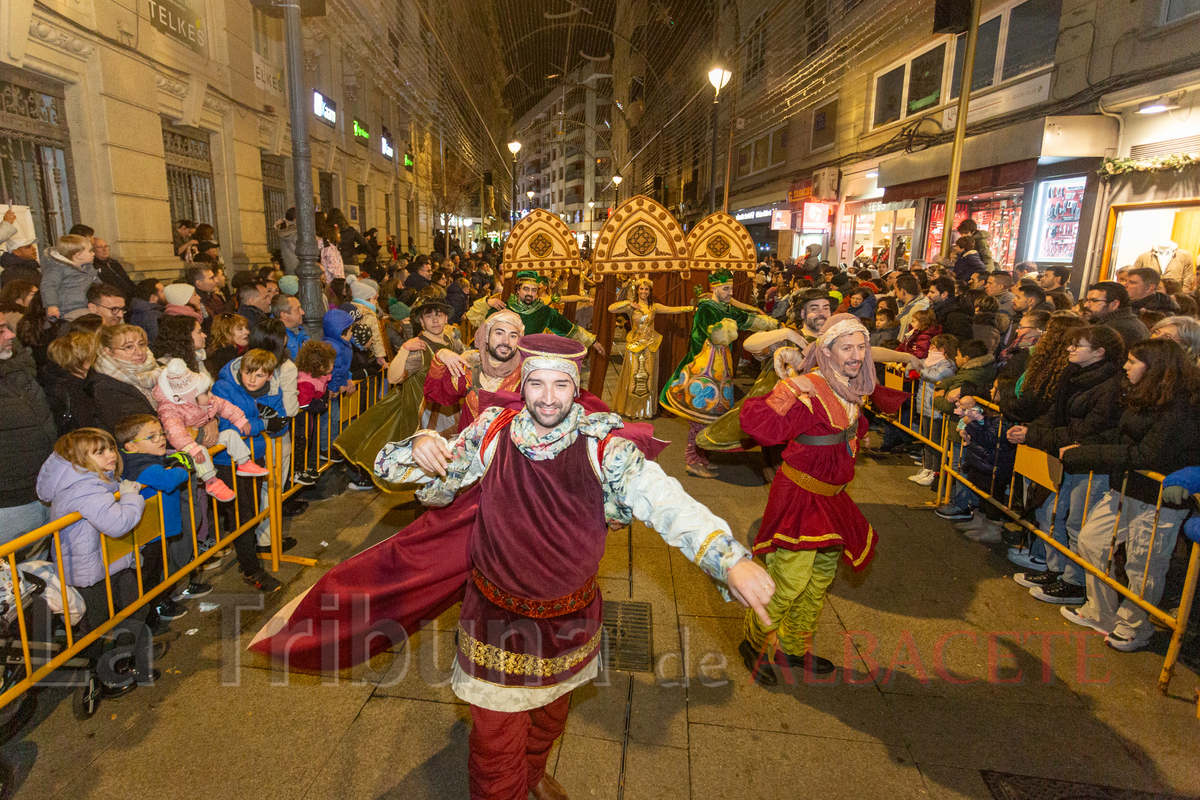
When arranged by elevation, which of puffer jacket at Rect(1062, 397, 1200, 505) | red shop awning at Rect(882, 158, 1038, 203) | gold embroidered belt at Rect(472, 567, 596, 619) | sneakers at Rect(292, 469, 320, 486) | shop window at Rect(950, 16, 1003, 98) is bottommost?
sneakers at Rect(292, 469, 320, 486)

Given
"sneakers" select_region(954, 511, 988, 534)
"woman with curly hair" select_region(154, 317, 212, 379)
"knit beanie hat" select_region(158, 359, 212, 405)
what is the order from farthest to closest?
"sneakers" select_region(954, 511, 988, 534), "woman with curly hair" select_region(154, 317, 212, 379), "knit beanie hat" select_region(158, 359, 212, 405)

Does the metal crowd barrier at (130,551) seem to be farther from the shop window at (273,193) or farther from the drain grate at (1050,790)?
the shop window at (273,193)

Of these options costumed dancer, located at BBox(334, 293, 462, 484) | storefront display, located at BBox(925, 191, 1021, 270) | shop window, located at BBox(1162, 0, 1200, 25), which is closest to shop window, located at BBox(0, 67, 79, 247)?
costumed dancer, located at BBox(334, 293, 462, 484)

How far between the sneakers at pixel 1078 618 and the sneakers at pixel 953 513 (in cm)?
159

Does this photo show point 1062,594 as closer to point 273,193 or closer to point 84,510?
point 84,510

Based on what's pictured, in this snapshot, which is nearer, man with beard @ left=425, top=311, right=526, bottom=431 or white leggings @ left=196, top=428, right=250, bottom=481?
man with beard @ left=425, top=311, right=526, bottom=431

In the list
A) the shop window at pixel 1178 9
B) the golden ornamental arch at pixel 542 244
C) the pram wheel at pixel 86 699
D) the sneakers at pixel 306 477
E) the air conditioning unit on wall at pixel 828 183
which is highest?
the shop window at pixel 1178 9

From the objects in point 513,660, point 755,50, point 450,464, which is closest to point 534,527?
point 450,464

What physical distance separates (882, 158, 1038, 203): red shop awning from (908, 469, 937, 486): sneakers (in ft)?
29.9

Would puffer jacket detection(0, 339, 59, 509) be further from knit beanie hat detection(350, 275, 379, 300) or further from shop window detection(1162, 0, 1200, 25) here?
shop window detection(1162, 0, 1200, 25)

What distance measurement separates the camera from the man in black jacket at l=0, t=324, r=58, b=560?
346 cm

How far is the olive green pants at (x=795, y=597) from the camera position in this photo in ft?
12.2

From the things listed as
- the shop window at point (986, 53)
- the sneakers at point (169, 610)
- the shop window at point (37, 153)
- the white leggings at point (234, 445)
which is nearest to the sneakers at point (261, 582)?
the sneakers at point (169, 610)

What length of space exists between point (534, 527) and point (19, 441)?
3.07 meters
